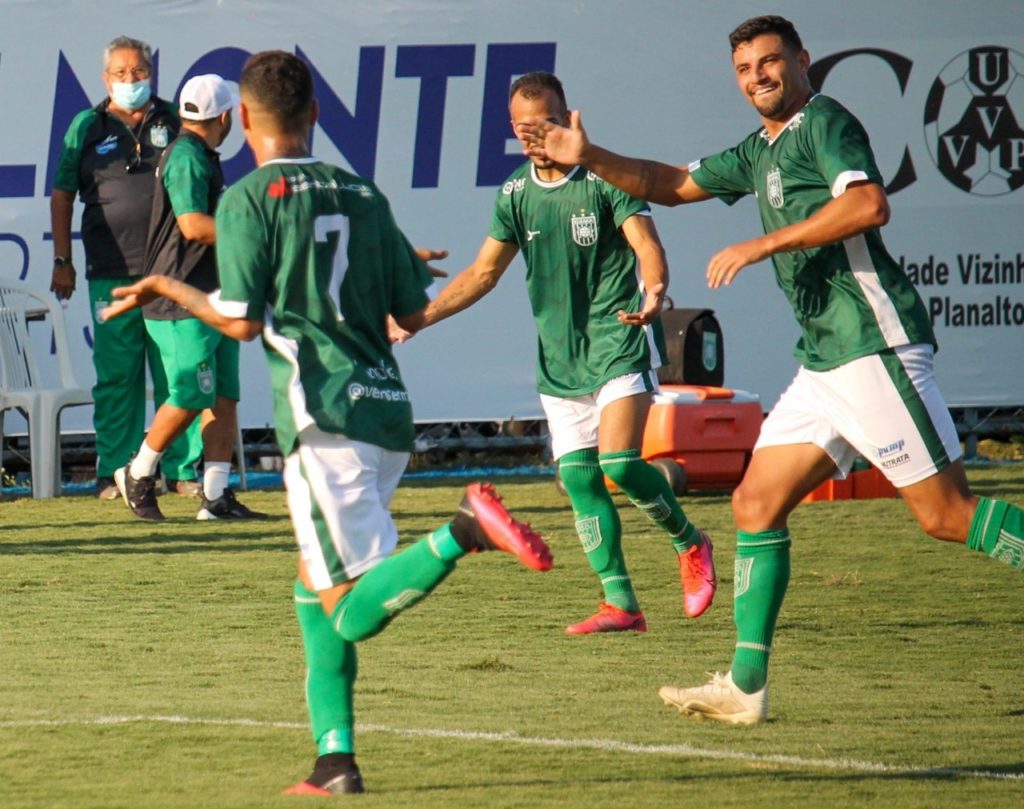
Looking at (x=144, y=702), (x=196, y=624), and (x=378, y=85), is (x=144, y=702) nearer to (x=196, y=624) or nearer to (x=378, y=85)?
(x=196, y=624)

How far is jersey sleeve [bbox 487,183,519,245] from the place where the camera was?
723 centimetres

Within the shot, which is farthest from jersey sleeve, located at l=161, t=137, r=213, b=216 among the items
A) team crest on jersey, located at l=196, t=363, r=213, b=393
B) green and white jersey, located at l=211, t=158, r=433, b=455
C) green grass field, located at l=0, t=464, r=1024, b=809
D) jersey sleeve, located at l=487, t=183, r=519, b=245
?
green and white jersey, located at l=211, t=158, r=433, b=455

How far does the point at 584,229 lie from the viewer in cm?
707

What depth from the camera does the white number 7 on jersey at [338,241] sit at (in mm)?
4309

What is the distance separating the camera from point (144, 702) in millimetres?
5465

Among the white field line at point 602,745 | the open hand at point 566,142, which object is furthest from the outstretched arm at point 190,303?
the open hand at point 566,142

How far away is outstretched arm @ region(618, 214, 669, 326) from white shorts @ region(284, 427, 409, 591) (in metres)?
2.36

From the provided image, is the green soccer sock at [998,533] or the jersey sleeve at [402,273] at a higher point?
the jersey sleeve at [402,273]

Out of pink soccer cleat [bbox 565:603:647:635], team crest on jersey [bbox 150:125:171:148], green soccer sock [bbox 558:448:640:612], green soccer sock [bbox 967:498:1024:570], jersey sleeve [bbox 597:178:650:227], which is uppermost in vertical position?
team crest on jersey [bbox 150:125:171:148]

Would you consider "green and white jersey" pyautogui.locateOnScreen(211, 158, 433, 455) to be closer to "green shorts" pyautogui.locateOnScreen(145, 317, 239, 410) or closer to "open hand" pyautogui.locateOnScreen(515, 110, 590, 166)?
"open hand" pyautogui.locateOnScreen(515, 110, 590, 166)

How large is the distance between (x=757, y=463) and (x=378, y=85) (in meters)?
8.89

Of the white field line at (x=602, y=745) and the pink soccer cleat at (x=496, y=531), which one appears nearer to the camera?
the pink soccer cleat at (x=496, y=531)

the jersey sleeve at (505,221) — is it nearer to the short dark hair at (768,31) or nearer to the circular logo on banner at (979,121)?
the short dark hair at (768,31)

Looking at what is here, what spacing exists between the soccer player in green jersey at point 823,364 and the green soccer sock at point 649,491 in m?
1.54
